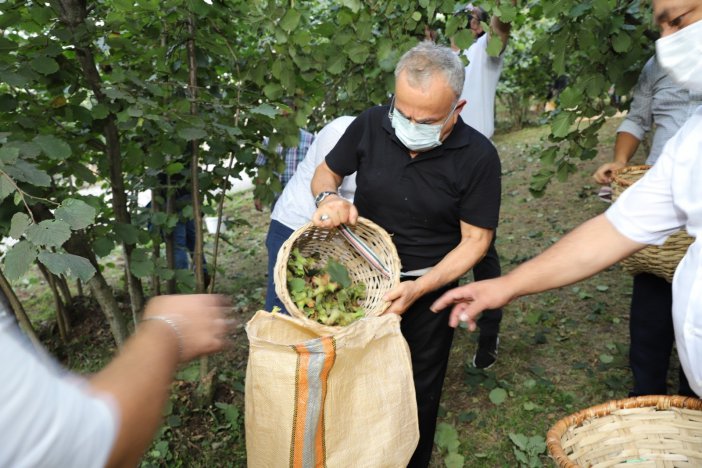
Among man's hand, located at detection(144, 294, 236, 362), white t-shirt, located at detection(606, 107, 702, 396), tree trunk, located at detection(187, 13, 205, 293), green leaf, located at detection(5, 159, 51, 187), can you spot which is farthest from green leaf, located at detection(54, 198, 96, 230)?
white t-shirt, located at detection(606, 107, 702, 396)

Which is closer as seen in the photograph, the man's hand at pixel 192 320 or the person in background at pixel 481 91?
the man's hand at pixel 192 320

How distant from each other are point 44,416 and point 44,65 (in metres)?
1.60

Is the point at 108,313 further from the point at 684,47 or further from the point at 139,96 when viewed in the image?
the point at 684,47

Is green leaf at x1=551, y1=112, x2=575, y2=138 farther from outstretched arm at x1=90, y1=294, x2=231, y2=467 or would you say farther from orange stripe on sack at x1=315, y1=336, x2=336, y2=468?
outstretched arm at x1=90, y1=294, x2=231, y2=467

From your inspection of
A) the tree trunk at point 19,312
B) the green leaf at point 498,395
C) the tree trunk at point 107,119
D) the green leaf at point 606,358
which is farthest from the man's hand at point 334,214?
the green leaf at point 606,358

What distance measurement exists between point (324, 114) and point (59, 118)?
1.64 metres

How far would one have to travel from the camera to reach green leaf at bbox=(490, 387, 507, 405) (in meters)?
2.92

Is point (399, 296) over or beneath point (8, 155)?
beneath

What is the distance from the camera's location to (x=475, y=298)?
163cm

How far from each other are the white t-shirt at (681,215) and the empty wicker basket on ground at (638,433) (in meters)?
0.20

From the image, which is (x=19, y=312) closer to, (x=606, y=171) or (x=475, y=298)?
(x=475, y=298)

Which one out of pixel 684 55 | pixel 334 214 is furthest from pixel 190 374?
pixel 684 55

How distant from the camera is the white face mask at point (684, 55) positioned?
1.38 m

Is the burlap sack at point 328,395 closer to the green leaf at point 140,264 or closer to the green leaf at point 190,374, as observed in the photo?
the green leaf at point 140,264
